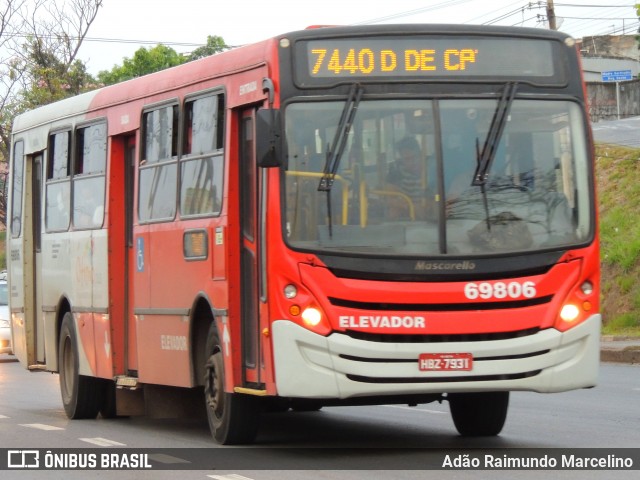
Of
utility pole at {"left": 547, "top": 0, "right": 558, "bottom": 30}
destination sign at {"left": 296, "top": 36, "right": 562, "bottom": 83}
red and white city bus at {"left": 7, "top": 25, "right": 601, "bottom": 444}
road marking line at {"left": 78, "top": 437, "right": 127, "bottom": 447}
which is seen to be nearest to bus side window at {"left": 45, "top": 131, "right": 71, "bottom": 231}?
road marking line at {"left": 78, "top": 437, "right": 127, "bottom": 447}

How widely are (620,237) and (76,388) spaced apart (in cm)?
1685

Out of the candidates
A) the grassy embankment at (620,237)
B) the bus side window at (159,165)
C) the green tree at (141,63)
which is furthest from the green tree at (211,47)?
the bus side window at (159,165)

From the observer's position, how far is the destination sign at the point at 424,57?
35.6 ft

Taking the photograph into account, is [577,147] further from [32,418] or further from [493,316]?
[32,418]

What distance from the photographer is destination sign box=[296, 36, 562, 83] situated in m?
10.9

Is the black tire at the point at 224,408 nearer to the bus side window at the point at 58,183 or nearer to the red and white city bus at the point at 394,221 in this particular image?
the red and white city bus at the point at 394,221

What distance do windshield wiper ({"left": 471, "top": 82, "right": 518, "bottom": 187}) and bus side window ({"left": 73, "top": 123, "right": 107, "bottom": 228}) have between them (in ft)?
17.4

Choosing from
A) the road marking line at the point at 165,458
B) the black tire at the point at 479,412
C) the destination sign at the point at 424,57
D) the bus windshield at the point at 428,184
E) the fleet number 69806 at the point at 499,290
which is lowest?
the road marking line at the point at 165,458

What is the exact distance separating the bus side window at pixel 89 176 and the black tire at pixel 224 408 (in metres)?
3.39

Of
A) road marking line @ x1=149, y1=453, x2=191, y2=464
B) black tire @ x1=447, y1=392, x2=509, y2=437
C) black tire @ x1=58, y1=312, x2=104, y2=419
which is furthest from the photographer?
black tire @ x1=58, y1=312, x2=104, y2=419

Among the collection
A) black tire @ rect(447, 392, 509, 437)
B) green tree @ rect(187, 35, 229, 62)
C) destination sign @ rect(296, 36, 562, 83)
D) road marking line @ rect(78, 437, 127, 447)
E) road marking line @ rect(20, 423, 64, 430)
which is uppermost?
green tree @ rect(187, 35, 229, 62)

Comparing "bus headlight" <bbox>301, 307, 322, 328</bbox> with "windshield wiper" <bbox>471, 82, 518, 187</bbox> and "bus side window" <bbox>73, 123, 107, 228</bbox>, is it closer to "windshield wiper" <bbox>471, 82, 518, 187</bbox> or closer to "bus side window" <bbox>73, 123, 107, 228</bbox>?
"windshield wiper" <bbox>471, 82, 518, 187</bbox>

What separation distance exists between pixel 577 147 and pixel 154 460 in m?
3.94

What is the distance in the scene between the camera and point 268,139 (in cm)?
1052
